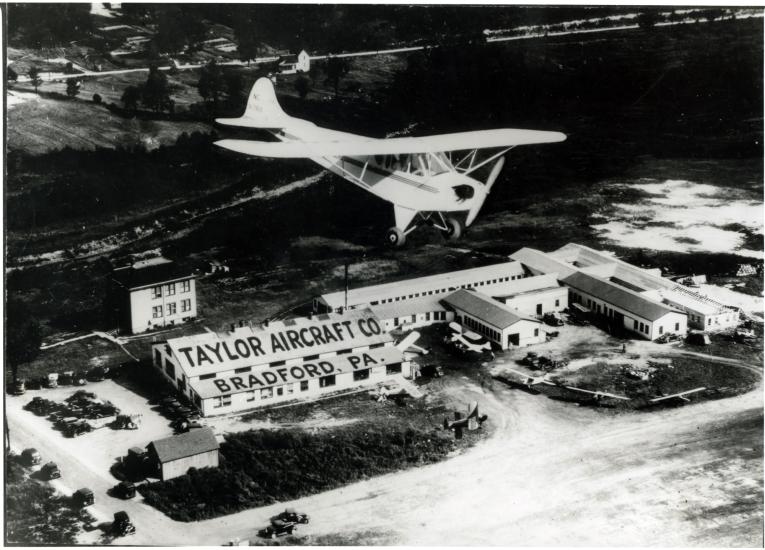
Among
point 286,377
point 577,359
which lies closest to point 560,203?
point 577,359

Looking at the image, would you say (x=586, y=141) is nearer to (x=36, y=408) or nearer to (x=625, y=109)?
(x=625, y=109)

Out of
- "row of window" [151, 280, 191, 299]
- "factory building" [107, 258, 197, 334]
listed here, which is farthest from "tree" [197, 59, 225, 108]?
"row of window" [151, 280, 191, 299]

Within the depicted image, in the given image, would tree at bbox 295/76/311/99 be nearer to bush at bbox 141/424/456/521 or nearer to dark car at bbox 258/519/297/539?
bush at bbox 141/424/456/521

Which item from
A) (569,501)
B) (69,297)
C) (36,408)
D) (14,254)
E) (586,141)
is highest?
(586,141)

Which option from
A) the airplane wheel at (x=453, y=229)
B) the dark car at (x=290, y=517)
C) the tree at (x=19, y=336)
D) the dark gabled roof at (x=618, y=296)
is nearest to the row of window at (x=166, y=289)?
the tree at (x=19, y=336)

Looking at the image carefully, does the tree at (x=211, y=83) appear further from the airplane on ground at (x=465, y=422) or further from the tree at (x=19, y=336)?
the airplane on ground at (x=465, y=422)

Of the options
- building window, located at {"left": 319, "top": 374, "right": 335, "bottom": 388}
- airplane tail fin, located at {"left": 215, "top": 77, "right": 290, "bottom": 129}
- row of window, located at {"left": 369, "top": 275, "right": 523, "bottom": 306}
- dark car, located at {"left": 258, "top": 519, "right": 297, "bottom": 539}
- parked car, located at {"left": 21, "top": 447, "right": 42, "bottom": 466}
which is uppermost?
airplane tail fin, located at {"left": 215, "top": 77, "right": 290, "bottom": 129}

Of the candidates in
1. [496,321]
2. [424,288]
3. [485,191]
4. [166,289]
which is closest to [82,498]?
[166,289]
